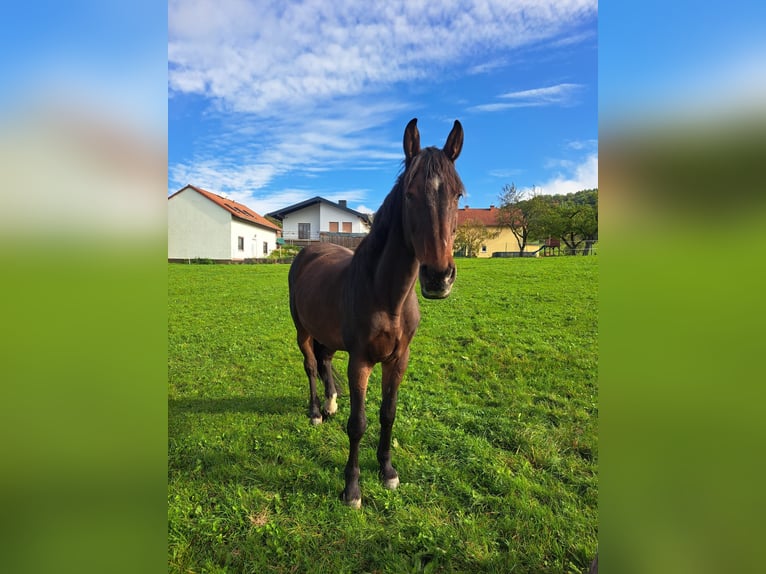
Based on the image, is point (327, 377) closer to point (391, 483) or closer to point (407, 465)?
point (407, 465)

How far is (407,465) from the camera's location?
310 cm

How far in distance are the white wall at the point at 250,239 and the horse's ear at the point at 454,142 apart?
73.8ft

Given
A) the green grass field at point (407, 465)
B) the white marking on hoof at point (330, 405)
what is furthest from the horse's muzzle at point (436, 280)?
the white marking on hoof at point (330, 405)

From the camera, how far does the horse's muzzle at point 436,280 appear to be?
1.89 meters

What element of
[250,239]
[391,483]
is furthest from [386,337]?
[250,239]

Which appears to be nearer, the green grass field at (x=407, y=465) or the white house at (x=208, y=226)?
the green grass field at (x=407, y=465)

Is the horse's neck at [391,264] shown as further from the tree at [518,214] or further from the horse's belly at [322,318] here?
the tree at [518,214]
